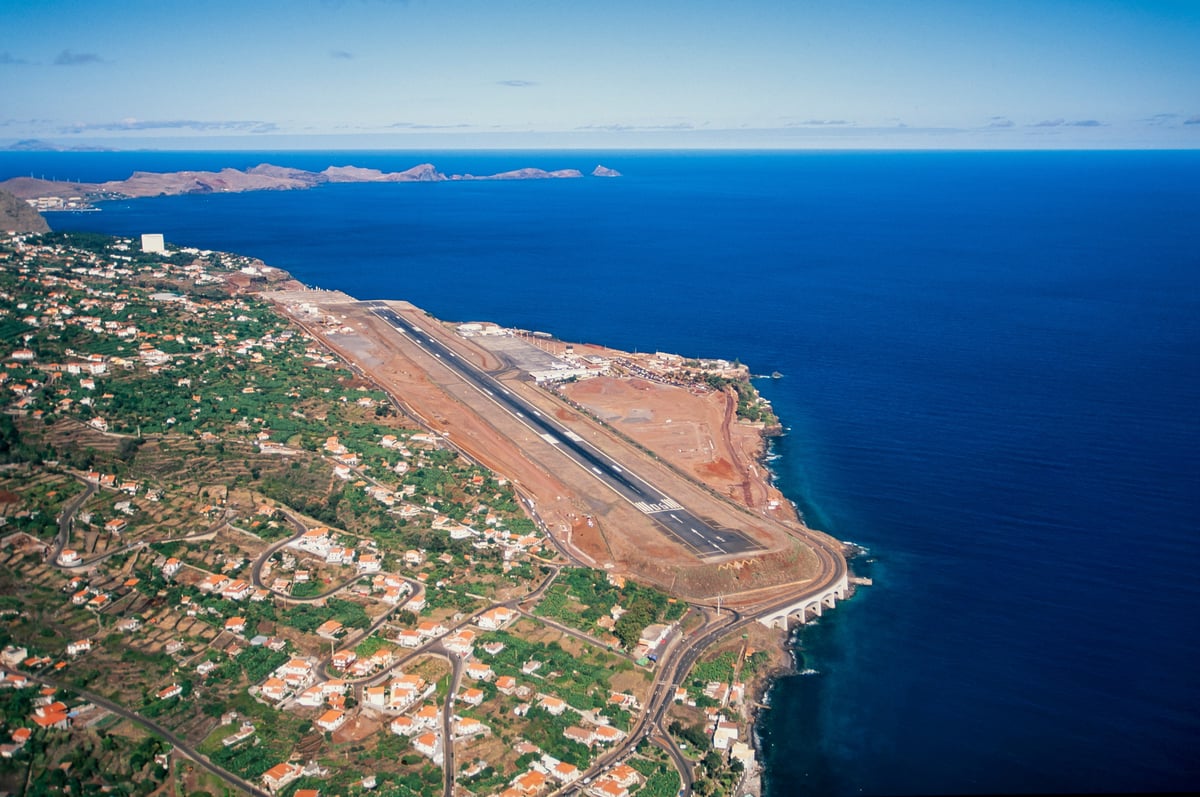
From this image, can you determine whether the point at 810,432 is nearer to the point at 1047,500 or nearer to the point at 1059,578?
the point at 1047,500

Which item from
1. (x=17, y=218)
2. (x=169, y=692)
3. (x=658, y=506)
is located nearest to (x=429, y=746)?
(x=169, y=692)

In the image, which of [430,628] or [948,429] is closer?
[430,628]

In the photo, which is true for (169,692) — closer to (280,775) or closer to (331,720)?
(331,720)

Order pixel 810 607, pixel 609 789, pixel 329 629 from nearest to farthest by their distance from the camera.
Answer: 1. pixel 609 789
2. pixel 329 629
3. pixel 810 607

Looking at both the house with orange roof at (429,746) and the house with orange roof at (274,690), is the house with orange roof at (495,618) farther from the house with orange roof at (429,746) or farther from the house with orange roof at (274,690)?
the house with orange roof at (274,690)

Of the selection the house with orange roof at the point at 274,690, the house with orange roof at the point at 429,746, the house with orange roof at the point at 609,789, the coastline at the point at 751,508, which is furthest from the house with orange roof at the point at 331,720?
the coastline at the point at 751,508

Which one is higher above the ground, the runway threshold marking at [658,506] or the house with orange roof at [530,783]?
the runway threshold marking at [658,506]

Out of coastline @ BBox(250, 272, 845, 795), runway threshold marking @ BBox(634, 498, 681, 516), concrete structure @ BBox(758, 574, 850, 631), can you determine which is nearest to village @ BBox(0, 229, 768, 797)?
coastline @ BBox(250, 272, 845, 795)
